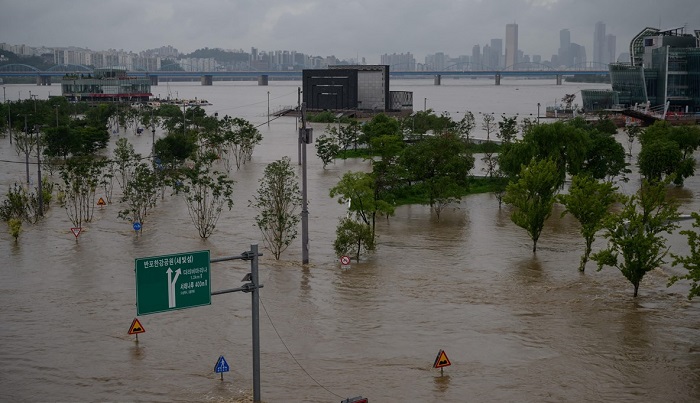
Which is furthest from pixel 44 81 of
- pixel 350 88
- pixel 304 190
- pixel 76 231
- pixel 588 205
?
pixel 588 205

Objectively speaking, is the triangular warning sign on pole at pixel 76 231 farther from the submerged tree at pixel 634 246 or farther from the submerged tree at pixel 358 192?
the submerged tree at pixel 634 246

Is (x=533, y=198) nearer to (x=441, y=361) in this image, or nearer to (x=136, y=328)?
(x=441, y=361)

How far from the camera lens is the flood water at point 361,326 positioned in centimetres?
1355

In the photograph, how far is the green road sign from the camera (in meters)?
10.9

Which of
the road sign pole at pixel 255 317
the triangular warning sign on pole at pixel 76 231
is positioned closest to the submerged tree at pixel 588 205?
the road sign pole at pixel 255 317

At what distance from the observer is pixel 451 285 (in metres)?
20.1

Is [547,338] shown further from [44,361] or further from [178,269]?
[44,361]

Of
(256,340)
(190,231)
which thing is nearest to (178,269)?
(256,340)

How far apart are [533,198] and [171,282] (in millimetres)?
14556

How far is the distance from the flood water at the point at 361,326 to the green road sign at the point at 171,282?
2396 mm

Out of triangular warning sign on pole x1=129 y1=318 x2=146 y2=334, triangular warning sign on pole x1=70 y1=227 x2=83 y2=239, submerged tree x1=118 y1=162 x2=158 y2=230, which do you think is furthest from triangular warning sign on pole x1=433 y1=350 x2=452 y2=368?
triangular warning sign on pole x1=70 y1=227 x2=83 y2=239

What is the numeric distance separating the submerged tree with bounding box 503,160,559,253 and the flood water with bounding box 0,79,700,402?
0.92 meters

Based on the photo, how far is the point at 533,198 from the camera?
2355 centimetres

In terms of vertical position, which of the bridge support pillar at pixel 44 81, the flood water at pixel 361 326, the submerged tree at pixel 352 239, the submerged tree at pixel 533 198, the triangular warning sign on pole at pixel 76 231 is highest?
the bridge support pillar at pixel 44 81
